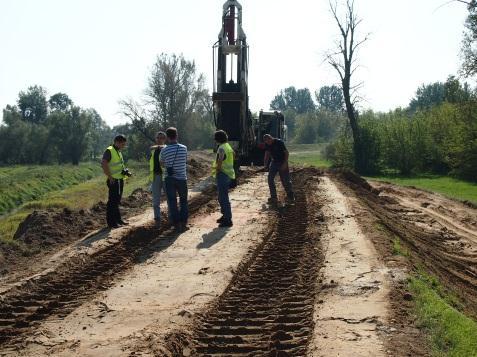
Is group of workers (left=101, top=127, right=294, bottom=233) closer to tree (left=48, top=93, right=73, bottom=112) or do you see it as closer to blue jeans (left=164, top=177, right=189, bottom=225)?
blue jeans (left=164, top=177, right=189, bottom=225)

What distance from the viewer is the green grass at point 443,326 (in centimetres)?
557

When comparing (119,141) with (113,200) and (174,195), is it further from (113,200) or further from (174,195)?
(174,195)

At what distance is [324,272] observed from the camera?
27.7ft

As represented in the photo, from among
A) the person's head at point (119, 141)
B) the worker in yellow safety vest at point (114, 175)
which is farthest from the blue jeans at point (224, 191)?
the person's head at point (119, 141)

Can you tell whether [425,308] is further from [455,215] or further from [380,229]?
[455,215]

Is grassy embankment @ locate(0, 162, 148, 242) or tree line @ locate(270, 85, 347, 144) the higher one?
tree line @ locate(270, 85, 347, 144)

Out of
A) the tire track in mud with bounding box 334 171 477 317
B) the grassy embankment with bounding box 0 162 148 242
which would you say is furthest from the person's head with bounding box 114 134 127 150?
the grassy embankment with bounding box 0 162 148 242

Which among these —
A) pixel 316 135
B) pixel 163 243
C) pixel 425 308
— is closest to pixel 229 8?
pixel 163 243

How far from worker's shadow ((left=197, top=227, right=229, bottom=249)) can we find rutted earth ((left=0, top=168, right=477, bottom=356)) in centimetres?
2

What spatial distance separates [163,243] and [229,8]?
16.2 m

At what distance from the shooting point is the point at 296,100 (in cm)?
19100

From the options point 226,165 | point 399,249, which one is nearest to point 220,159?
point 226,165

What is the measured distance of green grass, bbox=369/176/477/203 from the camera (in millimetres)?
26384

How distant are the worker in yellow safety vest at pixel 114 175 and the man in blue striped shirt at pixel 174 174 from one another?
874mm
